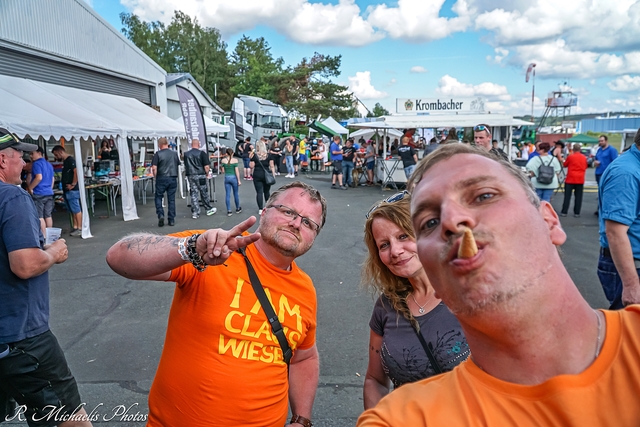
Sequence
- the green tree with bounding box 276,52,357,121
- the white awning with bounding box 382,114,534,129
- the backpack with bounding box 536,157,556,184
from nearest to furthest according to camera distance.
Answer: the backpack with bounding box 536,157,556,184 < the white awning with bounding box 382,114,534,129 < the green tree with bounding box 276,52,357,121

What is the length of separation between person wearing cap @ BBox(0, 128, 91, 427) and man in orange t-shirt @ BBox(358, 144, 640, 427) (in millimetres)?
2134

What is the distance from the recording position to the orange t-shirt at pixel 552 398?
86 centimetres

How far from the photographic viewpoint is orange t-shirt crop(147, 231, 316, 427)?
1865 mm

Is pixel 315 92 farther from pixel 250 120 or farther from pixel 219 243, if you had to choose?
pixel 219 243

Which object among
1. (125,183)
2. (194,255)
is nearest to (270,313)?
(194,255)

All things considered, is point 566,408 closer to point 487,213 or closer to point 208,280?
point 487,213

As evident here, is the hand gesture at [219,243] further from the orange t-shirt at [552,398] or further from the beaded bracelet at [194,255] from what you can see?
the orange t-shirt at [552,398]

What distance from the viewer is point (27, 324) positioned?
2.26 meters

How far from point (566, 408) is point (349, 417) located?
8.45ft

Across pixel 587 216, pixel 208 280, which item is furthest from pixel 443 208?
pixel 587 216

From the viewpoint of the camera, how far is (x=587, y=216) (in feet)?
35.9

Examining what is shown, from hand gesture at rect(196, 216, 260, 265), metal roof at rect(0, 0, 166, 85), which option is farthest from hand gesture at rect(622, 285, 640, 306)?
metal roof at rect(0, 0, 166, 85)

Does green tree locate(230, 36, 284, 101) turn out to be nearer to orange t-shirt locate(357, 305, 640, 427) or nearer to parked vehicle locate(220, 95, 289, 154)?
parked vehicle locate(220, 95, 289, 154)

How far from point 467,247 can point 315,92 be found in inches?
1949
